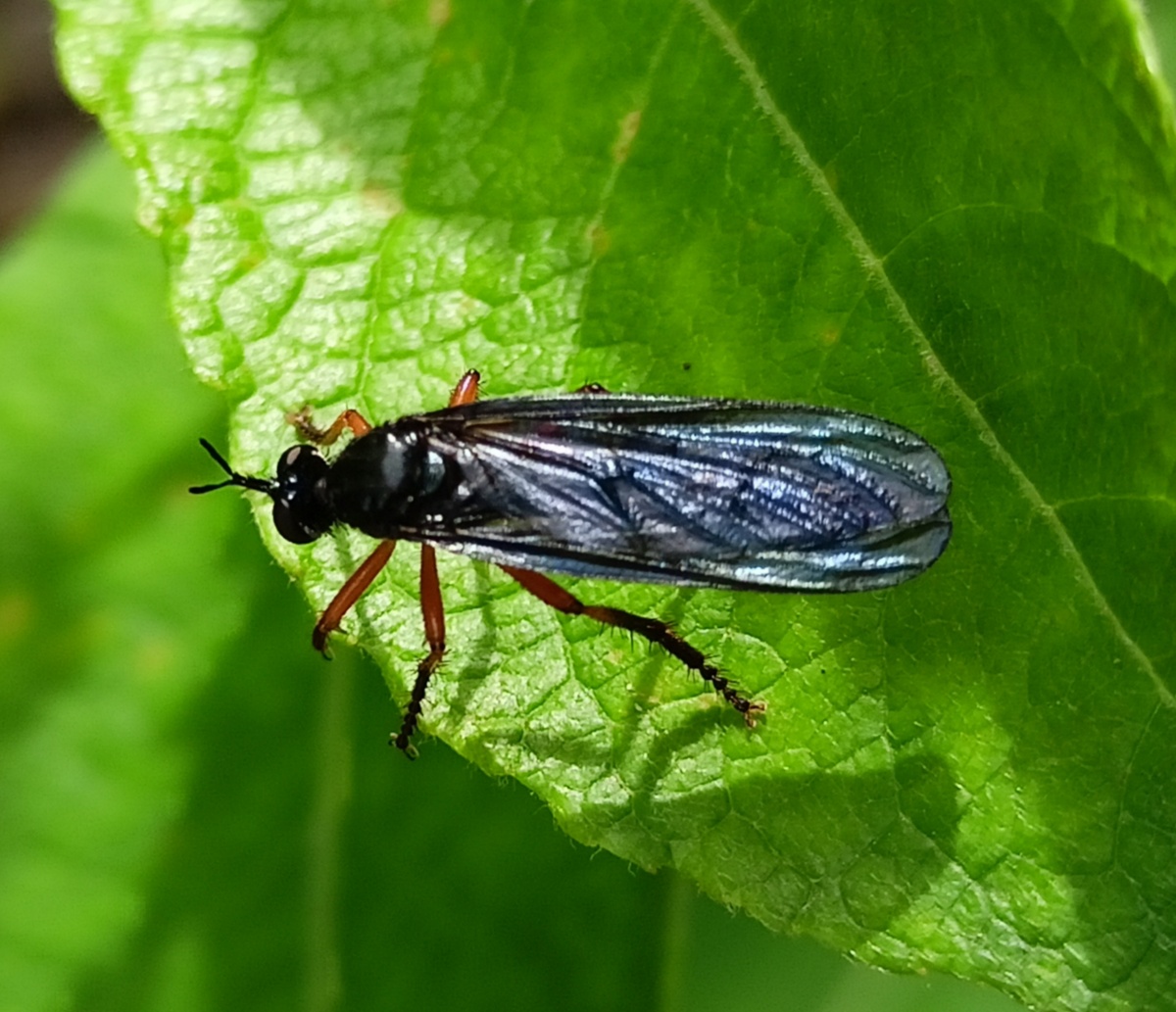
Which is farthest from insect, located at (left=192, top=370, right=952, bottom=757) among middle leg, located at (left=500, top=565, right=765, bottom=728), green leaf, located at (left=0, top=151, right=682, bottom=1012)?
green leaf, located at (left=0, top=151, right=682, bottom=1012)

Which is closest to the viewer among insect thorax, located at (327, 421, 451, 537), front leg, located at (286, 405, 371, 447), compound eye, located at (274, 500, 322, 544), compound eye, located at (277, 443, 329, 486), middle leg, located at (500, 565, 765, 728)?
middle leg, located at (500, 565, 765, 728)

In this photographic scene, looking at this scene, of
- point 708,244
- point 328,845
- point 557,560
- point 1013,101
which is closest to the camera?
point 1013,101

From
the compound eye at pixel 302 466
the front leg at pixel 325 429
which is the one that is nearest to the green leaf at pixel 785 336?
the front leg at pixel 325 429

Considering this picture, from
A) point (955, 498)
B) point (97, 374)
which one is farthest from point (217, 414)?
point (955, 498)

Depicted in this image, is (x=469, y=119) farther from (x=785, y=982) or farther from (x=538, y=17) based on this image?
(x=785, y=982)

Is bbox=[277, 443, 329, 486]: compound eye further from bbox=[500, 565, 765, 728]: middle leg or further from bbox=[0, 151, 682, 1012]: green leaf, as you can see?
bbox=[0, 151, 682, 1012]: green leaf

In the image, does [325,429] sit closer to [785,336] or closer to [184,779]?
[785,336]

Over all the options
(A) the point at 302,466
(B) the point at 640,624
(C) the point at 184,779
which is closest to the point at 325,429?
(A) the point at 302,466
